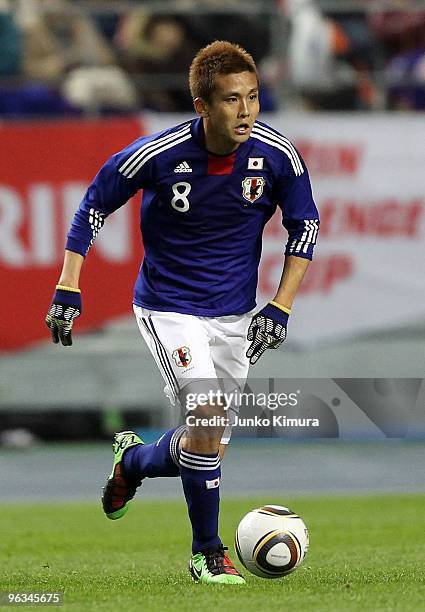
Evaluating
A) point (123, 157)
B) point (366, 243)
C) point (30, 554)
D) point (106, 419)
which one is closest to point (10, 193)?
point (106, 419)

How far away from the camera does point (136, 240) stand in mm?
12438

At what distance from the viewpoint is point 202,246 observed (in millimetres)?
6664

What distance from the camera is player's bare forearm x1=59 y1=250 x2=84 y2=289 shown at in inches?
254

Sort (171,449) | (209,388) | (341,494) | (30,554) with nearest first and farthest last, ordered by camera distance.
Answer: (209,388), (171,449), (30,554), (341,494)

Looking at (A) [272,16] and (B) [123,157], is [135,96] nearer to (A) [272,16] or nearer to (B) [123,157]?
(A) [272,16]

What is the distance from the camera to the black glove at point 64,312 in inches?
252

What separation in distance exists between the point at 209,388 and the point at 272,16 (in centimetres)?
693

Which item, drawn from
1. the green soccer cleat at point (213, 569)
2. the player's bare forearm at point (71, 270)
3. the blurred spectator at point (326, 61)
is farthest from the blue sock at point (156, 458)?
the blurred spectator at point (326, 61)

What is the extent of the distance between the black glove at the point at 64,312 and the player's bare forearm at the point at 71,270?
0.04 m

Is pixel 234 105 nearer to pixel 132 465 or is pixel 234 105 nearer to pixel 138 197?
pixel 132 465

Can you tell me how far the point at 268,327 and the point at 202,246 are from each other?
551 millimetres

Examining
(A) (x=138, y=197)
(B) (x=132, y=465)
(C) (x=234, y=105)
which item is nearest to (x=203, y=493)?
(B) (x=132, y=465)

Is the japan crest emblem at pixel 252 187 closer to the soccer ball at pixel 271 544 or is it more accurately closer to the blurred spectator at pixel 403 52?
the soccer ball at pixel 271 544

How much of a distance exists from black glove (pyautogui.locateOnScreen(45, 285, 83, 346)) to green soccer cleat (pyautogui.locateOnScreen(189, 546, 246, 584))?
116 cm
